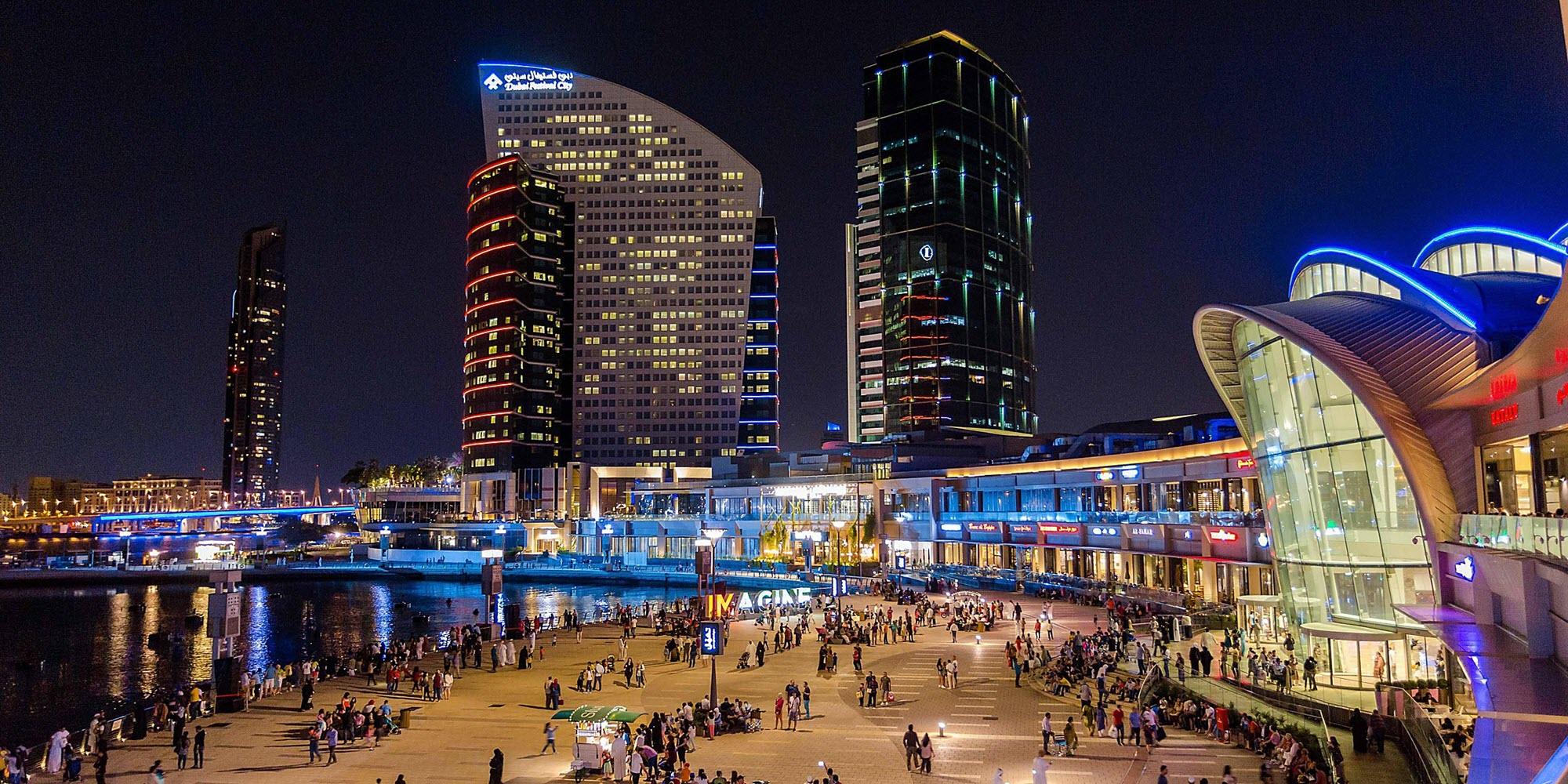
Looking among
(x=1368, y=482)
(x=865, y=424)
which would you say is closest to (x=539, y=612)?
(x=1368, y=482)

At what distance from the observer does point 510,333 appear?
15100cm

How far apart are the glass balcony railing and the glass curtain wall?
Result: 48.7 feet

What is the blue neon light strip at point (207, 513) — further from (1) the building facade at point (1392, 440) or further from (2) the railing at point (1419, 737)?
(2) the railing at point (1419, 737)

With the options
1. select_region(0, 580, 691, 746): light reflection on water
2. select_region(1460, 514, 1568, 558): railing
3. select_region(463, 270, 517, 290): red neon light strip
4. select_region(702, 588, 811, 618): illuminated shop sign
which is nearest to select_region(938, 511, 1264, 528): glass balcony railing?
select_region(702, 588, 811, 618): illuminated shop sign

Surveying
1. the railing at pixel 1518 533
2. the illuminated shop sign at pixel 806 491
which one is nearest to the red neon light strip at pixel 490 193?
the illuminated shop sign at pixel 806 491

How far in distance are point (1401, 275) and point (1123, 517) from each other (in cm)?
2966

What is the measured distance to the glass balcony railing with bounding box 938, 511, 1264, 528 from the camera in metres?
47.8

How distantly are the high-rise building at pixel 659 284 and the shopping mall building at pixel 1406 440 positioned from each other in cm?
12561

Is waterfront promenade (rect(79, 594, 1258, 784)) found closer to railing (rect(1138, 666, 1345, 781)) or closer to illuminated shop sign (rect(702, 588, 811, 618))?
railing (rect(1138, 666, 1345, 781))

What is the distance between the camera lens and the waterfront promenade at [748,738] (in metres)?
21.2

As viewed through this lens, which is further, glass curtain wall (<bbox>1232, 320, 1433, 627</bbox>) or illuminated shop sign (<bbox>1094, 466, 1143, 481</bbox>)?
illuminated shop sign (<bbox>1094, 466, 1143, 481</bbox>)

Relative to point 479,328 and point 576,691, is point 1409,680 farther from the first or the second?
point 479,328

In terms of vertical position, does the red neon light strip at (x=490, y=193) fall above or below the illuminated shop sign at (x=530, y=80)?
below

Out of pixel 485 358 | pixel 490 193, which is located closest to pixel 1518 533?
pixel 485 358
